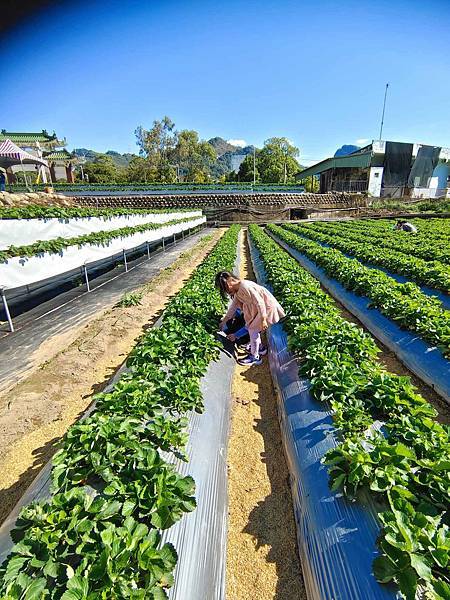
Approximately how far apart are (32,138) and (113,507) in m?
81.4

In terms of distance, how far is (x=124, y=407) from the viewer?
9.52 ft

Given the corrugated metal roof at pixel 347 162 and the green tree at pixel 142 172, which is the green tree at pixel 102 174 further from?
the corrugated metal roof at pixel 347 162

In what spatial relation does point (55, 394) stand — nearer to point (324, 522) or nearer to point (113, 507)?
point (113, 507)

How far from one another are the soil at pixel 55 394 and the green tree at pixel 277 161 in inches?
2560

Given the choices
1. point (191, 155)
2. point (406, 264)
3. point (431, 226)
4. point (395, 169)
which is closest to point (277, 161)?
point (191, 155)

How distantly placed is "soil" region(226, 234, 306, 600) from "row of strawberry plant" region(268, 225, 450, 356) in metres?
2.81

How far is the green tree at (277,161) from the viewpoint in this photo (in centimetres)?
6600

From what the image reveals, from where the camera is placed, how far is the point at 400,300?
597 centimetres

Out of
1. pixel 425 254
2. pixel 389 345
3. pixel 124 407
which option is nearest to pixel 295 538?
pixel 124 407

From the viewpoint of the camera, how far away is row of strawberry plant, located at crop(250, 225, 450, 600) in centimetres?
166

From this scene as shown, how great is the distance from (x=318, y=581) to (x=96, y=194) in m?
49.3

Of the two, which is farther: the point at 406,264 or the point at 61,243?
the point at 406,264

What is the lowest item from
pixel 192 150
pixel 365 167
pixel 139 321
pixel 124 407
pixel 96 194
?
pixel 139 321

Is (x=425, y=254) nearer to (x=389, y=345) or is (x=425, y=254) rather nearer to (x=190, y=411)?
(x=389, y=345)
